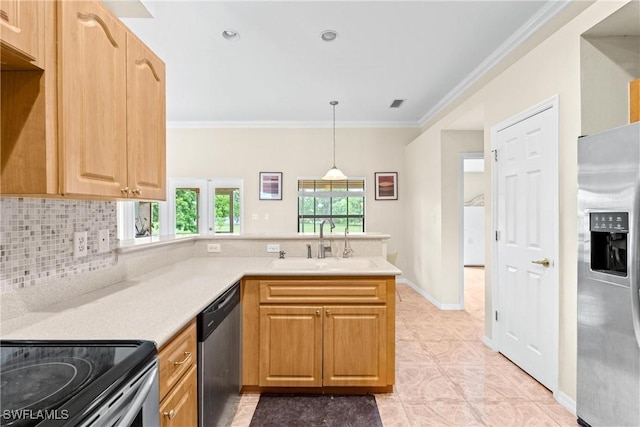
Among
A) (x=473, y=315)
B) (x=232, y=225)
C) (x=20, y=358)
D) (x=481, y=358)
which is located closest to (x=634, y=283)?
(x=481, y=358)

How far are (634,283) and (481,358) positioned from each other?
1.69 metres

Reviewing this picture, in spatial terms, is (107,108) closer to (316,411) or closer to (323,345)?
(323,345)

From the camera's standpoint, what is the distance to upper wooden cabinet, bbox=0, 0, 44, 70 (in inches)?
35.5

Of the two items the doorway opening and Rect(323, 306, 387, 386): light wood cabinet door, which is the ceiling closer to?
Rect(323, 306, 387, 386): light wood cabinet door

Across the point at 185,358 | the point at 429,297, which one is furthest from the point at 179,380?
the point at 429,297

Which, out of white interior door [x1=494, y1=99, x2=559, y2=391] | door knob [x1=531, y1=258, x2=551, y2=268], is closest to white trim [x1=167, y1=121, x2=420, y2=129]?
white interior door [x1=494, y1=99, x2=559, y2=391]

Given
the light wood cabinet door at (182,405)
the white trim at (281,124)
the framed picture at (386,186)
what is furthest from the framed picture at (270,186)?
the light wood cabinet door at (182,405)

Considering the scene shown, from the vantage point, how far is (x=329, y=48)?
10.4 feet

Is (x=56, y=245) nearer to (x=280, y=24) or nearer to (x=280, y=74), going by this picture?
(x=280, y=24)

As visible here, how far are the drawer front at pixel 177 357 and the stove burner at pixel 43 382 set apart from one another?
0.27 meters

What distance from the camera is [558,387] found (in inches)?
87.6

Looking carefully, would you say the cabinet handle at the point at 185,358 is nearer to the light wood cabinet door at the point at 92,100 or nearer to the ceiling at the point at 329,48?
the light wood cabinet door at the point at 92,100

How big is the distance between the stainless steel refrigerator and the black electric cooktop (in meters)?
2.08

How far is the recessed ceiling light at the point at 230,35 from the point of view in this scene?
2.91m
